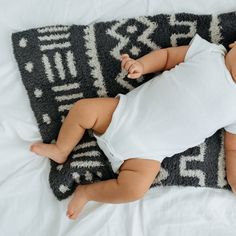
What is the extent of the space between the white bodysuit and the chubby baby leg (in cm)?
2

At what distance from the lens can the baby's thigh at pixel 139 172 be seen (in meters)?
1.09

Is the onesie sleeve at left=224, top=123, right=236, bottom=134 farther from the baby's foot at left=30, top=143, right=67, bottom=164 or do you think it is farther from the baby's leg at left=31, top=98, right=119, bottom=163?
the baby's foot at left=30, top=143, right=67, bottom=164

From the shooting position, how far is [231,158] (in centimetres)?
116

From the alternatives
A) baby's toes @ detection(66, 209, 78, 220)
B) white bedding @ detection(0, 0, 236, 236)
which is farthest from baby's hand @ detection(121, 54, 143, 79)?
baby's toes @ detection(66, 209, 78, 220)

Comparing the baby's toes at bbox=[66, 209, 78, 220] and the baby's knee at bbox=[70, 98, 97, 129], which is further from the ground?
the baby's knee at bbox=[70, 98, 97, 129]

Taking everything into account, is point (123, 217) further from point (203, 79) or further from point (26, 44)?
point (26, 44)

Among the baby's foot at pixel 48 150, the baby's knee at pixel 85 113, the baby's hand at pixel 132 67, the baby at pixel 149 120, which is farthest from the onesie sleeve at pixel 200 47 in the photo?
the baby's foot at pixel 48 150

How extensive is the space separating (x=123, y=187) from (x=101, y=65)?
35cm

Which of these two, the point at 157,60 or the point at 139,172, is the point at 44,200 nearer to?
the point at 139,172

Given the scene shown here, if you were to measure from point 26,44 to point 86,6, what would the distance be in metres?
0.20

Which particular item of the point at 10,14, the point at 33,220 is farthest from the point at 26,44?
the point at 33,220

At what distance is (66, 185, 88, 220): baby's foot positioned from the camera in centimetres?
110

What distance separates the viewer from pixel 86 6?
122 cm

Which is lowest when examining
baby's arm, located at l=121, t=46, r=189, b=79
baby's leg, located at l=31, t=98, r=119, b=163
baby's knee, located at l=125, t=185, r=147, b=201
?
baby's knee, located at l=125, t=185, r=147, b=201
